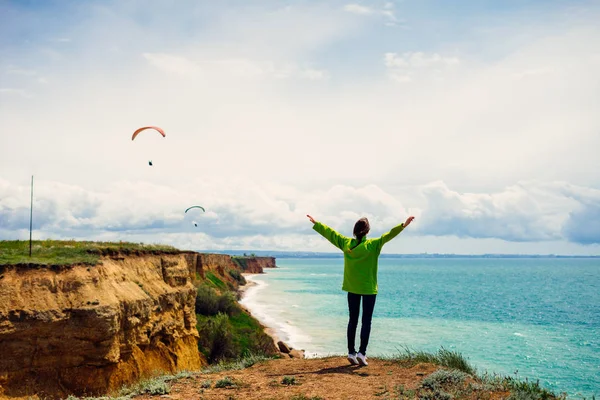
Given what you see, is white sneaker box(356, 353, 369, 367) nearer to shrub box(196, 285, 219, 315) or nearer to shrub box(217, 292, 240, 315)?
shrub box(196, 285, 219, 315)

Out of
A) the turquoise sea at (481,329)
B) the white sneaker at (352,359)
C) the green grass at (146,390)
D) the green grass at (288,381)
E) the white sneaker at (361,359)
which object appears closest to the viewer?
the green grass at (146,390)

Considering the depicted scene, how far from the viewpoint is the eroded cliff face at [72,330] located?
17094 millimetres

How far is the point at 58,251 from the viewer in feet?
69.3

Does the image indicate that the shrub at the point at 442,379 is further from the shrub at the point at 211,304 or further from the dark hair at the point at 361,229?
the shrub at the point at 211,304

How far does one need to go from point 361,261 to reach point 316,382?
8.29 feet

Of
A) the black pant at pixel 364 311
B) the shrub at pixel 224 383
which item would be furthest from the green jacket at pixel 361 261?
the shrub at pixel 224 383

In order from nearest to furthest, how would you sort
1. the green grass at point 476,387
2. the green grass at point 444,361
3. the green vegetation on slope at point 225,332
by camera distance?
1. the green grass at point 476,387
2. the green grass at point 444,361
3. the green vegetation on slope at point 225,332

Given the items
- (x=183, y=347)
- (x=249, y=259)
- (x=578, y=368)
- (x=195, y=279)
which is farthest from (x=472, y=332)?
(x=249, y=259)

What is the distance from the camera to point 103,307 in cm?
1852

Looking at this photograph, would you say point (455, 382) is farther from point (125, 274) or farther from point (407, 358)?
point (125, 274)

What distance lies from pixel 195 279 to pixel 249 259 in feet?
409

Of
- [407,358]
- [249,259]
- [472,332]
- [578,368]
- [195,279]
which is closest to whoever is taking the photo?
[407,358]

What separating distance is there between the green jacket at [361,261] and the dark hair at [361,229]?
3.3 inches

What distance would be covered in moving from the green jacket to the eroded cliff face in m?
12.2
